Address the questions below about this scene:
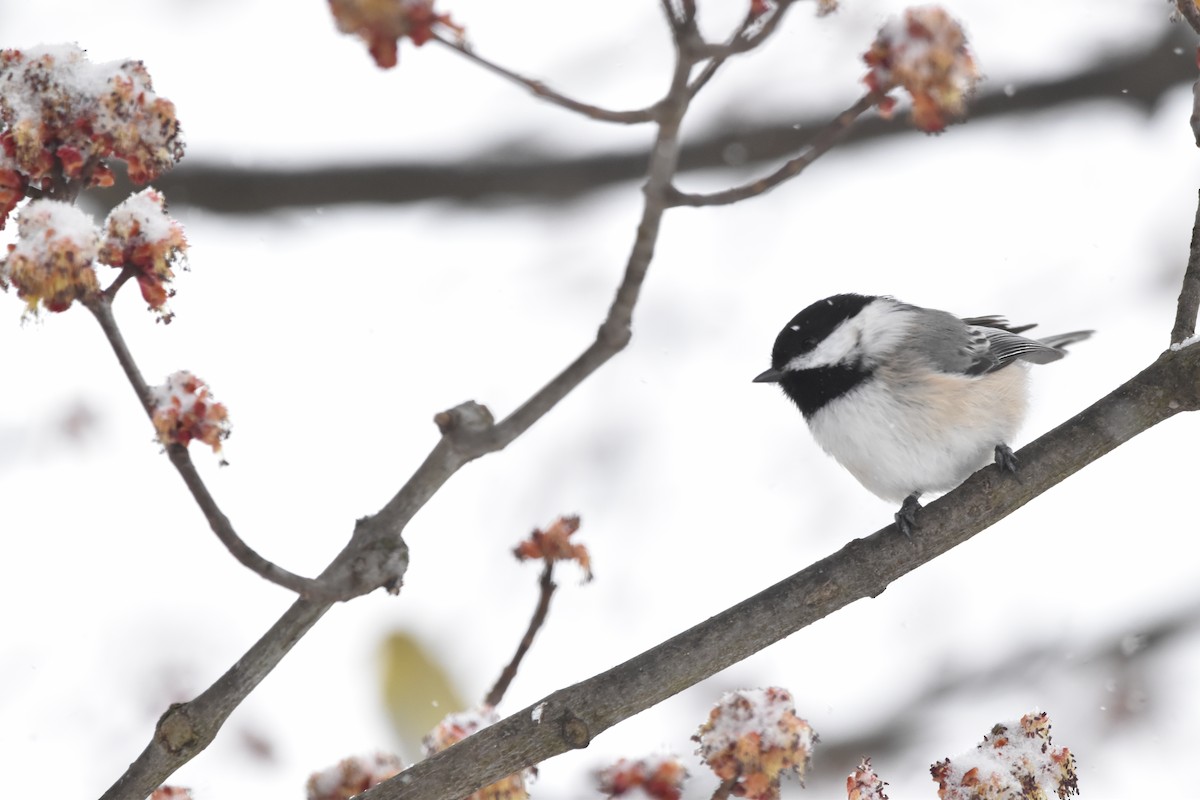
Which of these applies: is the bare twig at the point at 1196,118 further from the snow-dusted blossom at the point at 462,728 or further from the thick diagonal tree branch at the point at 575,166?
the thick diagonal tree branch at the point at 575,166

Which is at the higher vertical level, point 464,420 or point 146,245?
point 146,245

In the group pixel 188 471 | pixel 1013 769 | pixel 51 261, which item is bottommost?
pixel 1013 769

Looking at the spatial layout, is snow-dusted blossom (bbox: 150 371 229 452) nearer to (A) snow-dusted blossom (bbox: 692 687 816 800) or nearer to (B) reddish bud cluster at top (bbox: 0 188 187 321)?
(B) reddish bud cluster at top (bbox: 0 188 187 321)

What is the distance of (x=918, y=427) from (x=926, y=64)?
6.75 feet

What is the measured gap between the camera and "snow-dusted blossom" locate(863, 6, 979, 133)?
124 centimetres

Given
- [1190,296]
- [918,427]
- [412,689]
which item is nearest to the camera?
[1190,296]

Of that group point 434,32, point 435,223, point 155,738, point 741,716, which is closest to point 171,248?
point 434,32

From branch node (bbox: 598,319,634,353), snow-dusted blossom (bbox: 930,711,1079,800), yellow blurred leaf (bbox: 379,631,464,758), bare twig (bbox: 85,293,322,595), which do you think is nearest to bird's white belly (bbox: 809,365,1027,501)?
yellow blurred leaf (bbox: 379,631,464,758)

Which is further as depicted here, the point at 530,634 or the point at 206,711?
the point at 530,634

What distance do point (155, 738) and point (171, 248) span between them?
61 cm

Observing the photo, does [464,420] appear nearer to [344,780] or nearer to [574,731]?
[574,731]

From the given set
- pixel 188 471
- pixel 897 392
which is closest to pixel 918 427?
pixel 897 392

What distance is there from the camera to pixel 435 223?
17.5 feet

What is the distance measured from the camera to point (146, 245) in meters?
1.34
